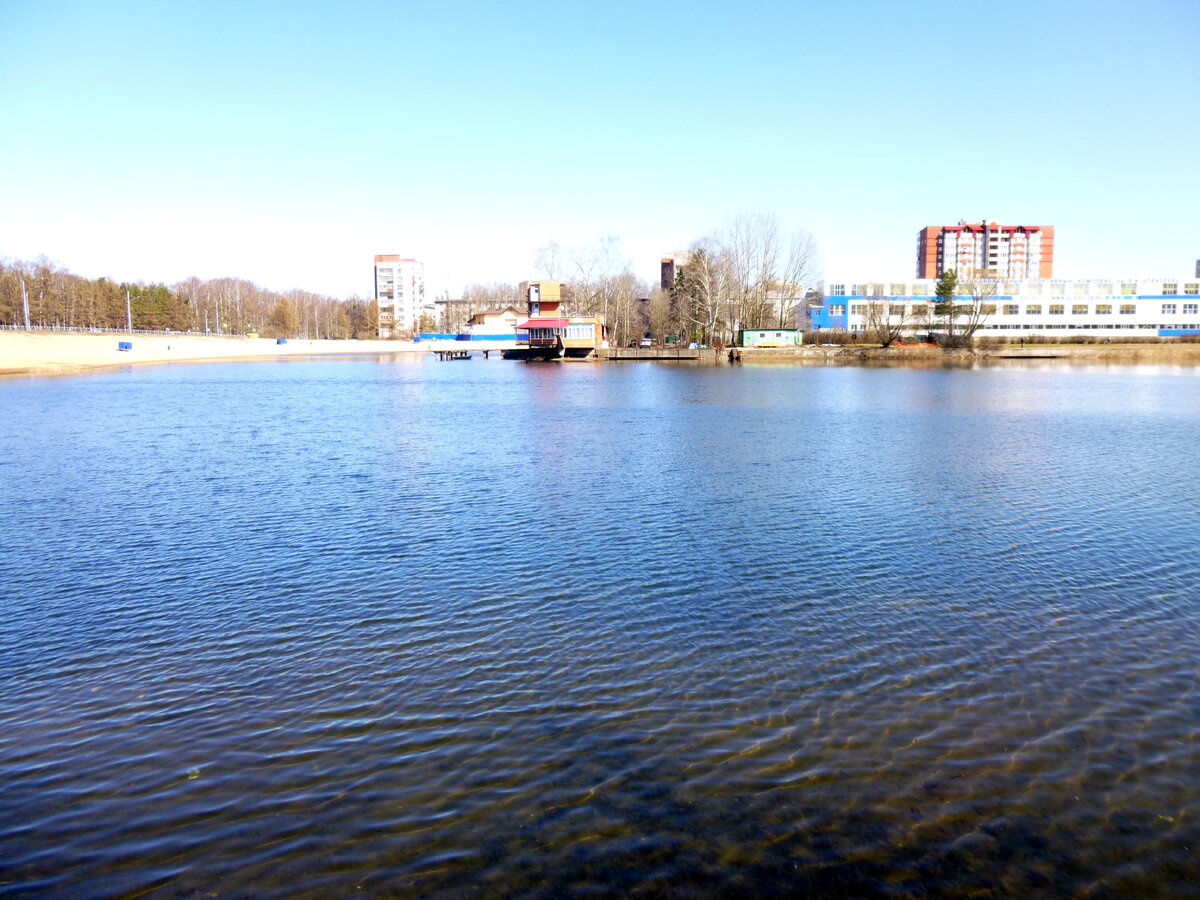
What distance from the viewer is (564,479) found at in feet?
51.8

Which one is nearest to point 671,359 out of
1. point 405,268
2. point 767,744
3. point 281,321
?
point 767,744

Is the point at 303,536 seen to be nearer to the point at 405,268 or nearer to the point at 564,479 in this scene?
the point at 564,479

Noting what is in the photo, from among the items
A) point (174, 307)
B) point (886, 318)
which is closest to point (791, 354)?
point (886, 318)

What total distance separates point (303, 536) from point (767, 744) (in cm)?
787

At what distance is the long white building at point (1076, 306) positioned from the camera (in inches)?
3543

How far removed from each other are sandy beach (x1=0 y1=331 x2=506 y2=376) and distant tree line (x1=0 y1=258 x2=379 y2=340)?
15.7 metres

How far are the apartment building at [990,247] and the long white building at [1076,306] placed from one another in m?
86.0

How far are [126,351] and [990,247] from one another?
6644 inches

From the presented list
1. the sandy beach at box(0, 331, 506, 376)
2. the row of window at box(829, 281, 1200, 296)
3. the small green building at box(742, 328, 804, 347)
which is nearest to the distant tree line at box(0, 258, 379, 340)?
the sandy beach at box(0, 331, 506, 376)

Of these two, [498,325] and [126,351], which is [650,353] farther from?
[126,351]

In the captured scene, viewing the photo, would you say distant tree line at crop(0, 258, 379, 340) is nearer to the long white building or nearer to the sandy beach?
the sandy beach

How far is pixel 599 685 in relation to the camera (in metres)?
6.66

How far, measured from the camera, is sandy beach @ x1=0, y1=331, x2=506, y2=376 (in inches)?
2370

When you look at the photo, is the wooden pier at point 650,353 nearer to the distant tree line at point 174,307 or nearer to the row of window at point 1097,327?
the row of window at point 1097,327
